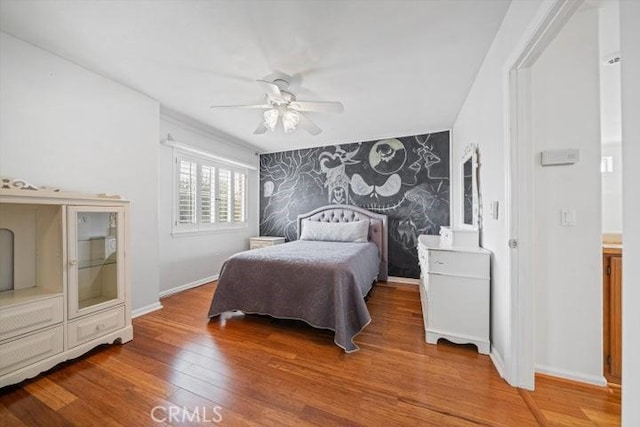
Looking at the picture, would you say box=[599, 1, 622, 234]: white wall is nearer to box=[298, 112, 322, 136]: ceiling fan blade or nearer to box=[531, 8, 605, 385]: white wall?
box=[531, 8, 605, 385]: white wall

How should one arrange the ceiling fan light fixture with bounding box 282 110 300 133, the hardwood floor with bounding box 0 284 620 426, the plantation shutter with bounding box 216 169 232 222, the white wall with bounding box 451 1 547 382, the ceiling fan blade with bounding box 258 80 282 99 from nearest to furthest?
the hardwood floor with bounding box 0 284 620 426
the white wall with bounding box 451 1 547 382
the ceiling fan blade with bounding box 258 80 282 99
the ceiling fan light fixture with bounding box 282 110 300 133
the plantation shutter with bounding box 216 169 232 222

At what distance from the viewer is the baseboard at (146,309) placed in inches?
103

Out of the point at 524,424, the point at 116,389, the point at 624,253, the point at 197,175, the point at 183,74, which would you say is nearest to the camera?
the point at 624,253

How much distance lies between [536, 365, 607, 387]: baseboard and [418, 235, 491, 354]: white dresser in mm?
333

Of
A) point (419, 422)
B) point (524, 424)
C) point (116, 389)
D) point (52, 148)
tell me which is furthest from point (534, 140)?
point (52, 148)

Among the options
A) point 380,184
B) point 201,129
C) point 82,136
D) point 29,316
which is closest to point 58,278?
point 29,316

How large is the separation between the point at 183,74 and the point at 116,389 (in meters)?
2.53

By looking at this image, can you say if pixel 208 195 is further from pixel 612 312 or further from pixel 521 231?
pixel 612 312

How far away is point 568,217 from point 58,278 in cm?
360

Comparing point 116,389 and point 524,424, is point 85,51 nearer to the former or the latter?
point 116,389

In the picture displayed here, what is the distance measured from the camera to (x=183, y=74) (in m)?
2.28

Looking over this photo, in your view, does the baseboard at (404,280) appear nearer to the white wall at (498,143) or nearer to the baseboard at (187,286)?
the white wall at (498,143)

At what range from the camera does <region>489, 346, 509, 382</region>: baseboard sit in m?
1.68

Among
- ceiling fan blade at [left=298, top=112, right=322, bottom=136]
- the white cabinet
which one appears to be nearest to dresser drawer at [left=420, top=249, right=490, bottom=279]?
ceiling fan blade at [left=298, top=112, right=322, bottom=136]
